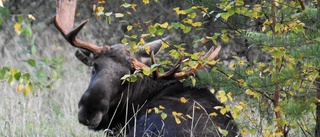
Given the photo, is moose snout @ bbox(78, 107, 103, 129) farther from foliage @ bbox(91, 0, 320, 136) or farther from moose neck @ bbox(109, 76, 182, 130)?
foliage @ bbox(91, 0, 320, 136)

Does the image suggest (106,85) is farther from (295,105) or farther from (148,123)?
(295,105)

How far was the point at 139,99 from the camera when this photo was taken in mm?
7496

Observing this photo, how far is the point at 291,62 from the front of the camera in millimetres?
5871

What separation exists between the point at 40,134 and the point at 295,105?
9.82ft

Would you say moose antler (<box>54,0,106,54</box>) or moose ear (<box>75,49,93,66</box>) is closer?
moose antler (<box>54,0,106,54</box>)

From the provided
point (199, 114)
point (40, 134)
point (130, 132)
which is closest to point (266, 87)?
point (199, 114)

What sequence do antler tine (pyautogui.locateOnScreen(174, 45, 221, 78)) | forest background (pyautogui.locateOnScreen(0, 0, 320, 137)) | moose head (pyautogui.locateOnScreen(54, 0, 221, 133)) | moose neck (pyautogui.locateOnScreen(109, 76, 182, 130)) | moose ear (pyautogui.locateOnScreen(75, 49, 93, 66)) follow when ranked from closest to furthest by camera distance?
forest background (pyautogui.locateOnScreen(0, 0, 320, 137)) → antler tine (pyautogui.locateOnScreen(174, 45, 221, 78)) → moose head (pyautogui.locateOnScreen(54, 0, 221, 133)) → moose neck (pyautogui.locateOnScreen(109, 76, 182, 130)) → moose ear (pyautogui.locateOnScreen(75, 49, 93, 66))

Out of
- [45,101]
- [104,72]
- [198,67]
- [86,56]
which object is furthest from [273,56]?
[45,101]

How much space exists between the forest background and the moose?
0.80 feet

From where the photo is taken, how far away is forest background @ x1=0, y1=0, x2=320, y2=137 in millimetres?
5270

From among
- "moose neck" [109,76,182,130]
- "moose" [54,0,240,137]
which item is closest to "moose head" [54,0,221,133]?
"moose" [54,0,240,137]

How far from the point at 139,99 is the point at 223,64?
1.33 metres

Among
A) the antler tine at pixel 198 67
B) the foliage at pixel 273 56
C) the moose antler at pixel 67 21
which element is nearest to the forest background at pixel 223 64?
the foliage at pixel 273 56

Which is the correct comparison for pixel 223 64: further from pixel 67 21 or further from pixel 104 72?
pixel 67 21
